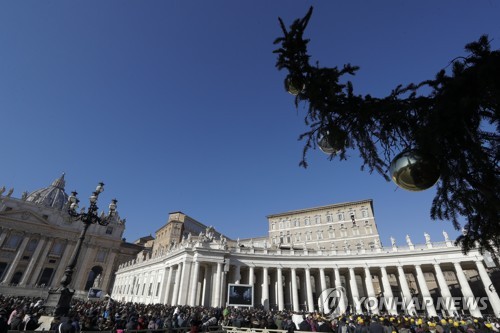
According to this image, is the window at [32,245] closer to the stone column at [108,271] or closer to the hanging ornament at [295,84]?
the stone column at [108,271]

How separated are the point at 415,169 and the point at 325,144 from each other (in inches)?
43.5

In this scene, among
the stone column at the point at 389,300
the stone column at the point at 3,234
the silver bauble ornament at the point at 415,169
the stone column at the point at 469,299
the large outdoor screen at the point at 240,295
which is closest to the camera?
the silver bauble ornament at the point at 415,169

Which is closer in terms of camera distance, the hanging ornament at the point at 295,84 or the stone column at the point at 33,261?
the hanging ornament at the point at 295,84

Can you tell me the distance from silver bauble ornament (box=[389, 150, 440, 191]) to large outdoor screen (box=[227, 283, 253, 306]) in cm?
2378

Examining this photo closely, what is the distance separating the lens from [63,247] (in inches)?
2440

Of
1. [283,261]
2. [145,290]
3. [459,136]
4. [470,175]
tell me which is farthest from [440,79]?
[145,290]

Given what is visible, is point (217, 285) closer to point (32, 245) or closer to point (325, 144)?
point (325, 144)

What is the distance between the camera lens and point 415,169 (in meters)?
1.98

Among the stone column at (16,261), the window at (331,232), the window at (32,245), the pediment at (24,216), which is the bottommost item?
the stone column at (16,261)

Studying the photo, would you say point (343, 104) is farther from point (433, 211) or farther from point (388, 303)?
point (388, 303)

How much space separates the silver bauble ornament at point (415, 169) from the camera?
6.46 ft

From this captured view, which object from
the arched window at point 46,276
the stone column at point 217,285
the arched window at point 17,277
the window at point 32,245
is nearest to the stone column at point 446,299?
the stone column at point 217,285

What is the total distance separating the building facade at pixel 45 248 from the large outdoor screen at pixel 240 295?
46.7 meters

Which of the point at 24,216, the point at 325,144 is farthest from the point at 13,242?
the point at 325,144
